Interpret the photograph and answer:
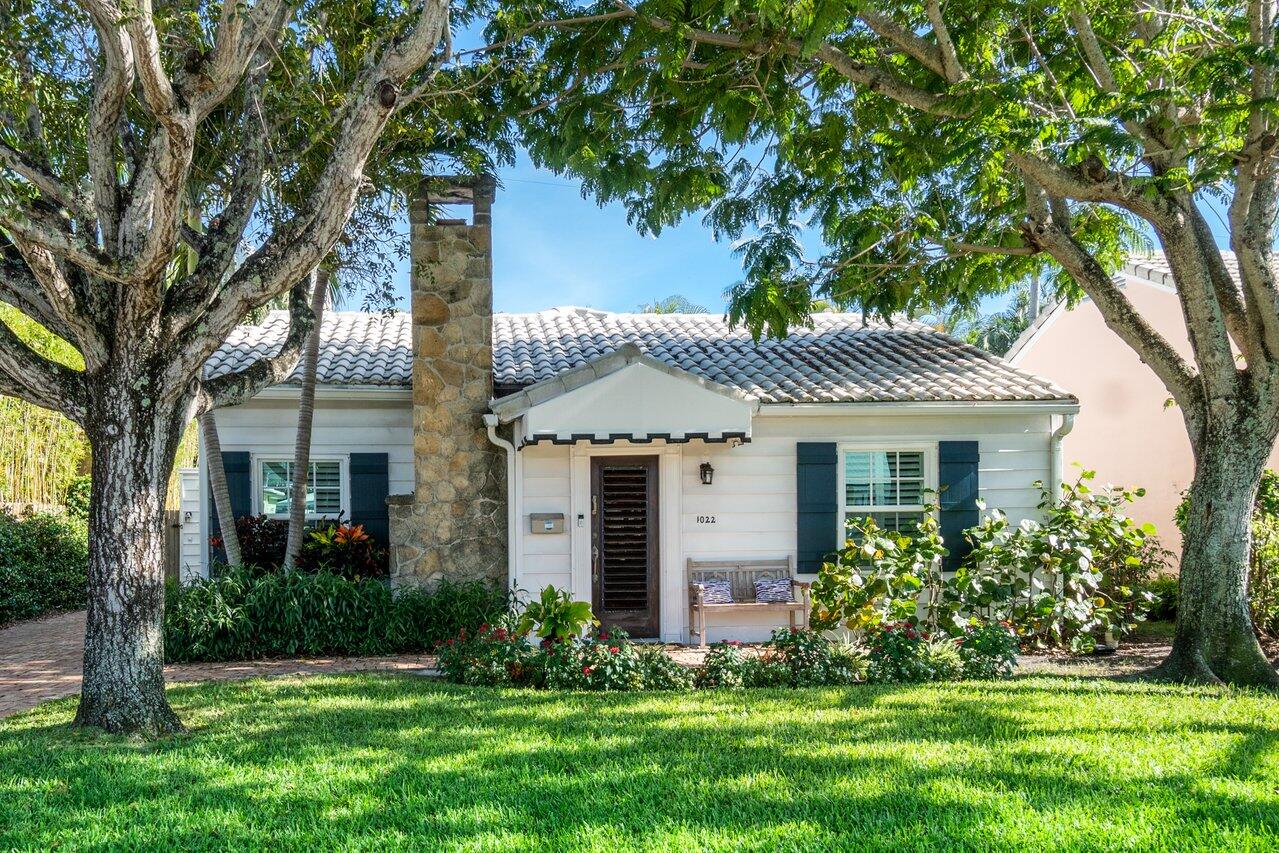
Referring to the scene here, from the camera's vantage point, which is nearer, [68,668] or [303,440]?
[68,668]

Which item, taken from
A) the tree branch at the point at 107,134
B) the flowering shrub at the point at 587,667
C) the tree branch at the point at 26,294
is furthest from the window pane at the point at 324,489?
the tree branch at the point at 107,134

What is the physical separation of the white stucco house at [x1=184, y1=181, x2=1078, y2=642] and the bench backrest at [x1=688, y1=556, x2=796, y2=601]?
98mm

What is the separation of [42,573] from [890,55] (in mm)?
15092

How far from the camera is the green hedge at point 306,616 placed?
9.88 m

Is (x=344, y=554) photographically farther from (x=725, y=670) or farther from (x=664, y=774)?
(x=664, y=774)

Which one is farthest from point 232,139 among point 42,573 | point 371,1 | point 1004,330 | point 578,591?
point 1004,330

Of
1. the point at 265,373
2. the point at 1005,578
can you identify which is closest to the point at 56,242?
the point at 265,373

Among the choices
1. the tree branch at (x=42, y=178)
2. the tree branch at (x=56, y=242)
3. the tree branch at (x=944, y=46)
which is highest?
the tree branch at (x=944, y=46)

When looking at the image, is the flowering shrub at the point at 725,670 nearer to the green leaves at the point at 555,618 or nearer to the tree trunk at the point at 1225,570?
the green leaves at the point at 555,618

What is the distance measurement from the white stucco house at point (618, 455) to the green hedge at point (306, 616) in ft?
1.68

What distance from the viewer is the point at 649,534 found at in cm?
1116

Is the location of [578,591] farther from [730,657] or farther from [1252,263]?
[1252,263]

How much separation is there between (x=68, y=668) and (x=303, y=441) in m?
3.59

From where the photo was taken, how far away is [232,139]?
9.21 metres
